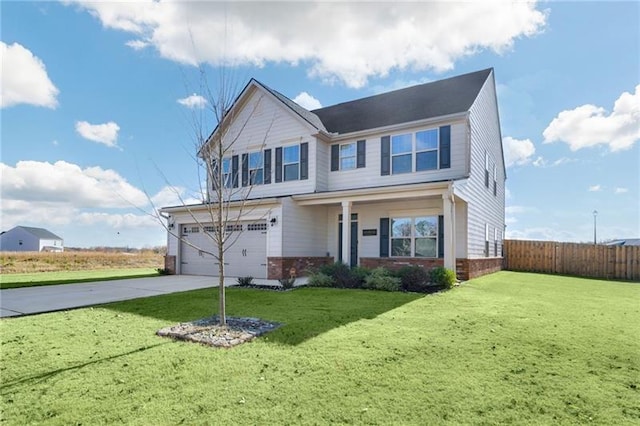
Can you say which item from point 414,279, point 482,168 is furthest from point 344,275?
point 482,168

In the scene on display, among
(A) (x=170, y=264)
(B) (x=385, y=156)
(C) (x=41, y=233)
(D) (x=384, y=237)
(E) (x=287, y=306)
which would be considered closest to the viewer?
(E) (x=287, y=306)

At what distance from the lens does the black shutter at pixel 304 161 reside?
1496 cm

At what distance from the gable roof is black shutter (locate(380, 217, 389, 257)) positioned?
4118 millimetres

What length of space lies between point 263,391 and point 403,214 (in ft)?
38.0

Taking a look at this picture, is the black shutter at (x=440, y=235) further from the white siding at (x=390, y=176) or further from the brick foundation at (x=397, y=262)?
the white siding at (x=390, y=176)

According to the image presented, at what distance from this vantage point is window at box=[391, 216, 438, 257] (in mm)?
13383

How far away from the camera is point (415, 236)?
45.1ft

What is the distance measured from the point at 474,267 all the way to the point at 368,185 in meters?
5.28

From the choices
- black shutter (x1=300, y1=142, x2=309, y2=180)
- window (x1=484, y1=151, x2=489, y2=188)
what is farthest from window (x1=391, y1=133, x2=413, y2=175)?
window (x1=484, y1=151, x2=489, y2=188)

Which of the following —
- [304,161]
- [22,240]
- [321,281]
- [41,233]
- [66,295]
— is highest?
[304,161]

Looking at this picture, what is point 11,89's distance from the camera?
9.96m

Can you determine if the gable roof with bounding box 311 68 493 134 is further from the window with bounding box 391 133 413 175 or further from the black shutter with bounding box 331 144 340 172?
the black shutter with bounding box 331 144 340 172

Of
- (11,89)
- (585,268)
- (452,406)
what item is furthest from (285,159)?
(585,268)

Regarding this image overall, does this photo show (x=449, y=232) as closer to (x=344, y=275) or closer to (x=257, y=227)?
(x=344, y=275)
